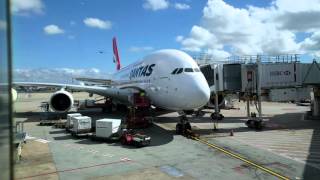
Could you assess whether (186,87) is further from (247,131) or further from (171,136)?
(247,131)

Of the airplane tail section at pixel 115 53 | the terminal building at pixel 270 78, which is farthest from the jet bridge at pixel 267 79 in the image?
the airplane tail section at pixel 115 53

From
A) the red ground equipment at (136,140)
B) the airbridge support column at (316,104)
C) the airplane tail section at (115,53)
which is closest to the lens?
the red ground equipment at (136,140)

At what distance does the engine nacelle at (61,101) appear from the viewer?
2697 centimetres

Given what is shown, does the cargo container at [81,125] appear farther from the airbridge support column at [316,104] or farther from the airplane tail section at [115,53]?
the airplane tail section at [115,53]

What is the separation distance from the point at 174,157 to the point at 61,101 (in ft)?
55.1

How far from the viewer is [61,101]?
27.4 m

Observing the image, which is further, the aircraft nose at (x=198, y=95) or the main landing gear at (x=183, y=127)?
the main landing gear at (x=183, y=127)

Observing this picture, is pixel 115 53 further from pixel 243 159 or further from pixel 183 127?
pixel 243 159

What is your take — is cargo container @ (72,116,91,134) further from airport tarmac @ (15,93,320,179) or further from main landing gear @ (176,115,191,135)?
main landing gear @ (176,115,191,135)

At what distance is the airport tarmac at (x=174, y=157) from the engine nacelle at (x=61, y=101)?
7636 millimetres

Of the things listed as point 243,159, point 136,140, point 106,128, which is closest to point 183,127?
point 136,140

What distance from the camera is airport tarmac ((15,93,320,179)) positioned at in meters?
10.6

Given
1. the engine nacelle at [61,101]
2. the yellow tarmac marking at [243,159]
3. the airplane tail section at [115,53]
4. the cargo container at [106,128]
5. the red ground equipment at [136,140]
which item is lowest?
the yellow tarmac marking at [243,159]

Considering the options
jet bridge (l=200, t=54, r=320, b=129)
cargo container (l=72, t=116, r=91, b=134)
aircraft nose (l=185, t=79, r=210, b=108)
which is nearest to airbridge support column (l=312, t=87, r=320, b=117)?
jet bridge (l=200, t=54, r=320, b=129)
